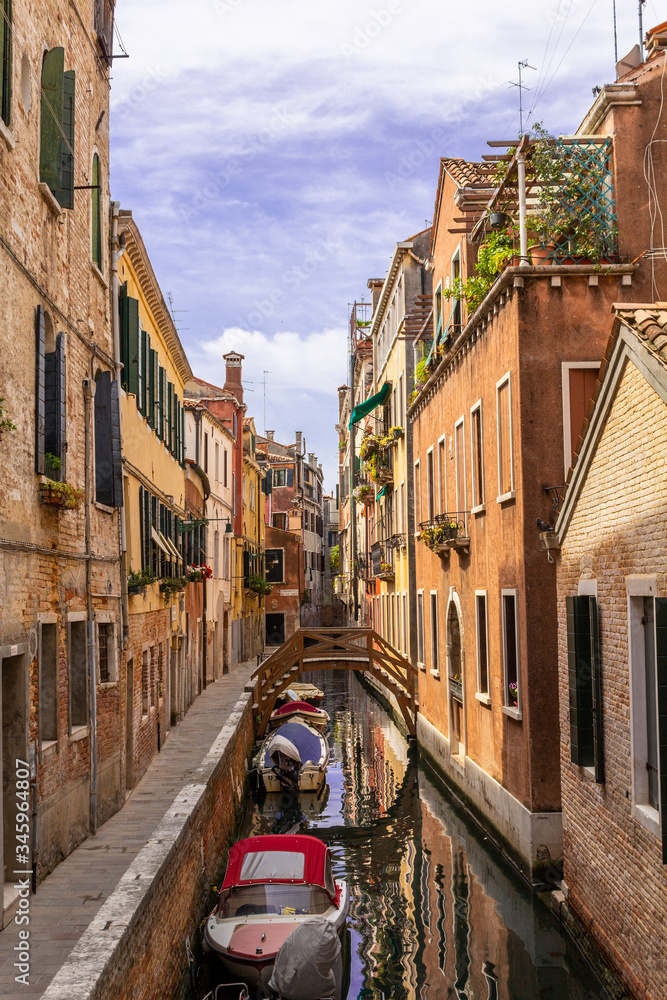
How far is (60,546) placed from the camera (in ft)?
32.7

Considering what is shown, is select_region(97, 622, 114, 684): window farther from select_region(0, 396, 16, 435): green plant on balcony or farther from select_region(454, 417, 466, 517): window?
select_region(454, 417, 466, 517): window

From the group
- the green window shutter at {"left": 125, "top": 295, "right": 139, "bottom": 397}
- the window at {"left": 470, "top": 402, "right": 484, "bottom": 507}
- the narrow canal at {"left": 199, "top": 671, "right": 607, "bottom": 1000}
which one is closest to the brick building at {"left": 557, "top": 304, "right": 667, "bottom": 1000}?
the narrow canal at {"left": 199, "top": 671, "right": 607, "bottom": 1000}

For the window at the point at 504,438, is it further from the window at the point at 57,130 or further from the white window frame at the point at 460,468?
the window at the point at 57,130

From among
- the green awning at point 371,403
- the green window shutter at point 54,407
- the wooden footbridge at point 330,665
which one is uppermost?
the green awning at point 371,403

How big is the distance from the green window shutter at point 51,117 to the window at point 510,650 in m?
7.18

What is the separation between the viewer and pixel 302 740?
19812mm

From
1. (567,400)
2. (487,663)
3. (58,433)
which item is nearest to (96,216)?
(58,433)

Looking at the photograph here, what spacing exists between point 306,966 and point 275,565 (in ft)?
136

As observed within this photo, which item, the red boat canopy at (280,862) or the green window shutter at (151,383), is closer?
the red boat canopy at (280,862)

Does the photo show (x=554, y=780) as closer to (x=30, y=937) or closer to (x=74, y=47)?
(x=30, y=937)

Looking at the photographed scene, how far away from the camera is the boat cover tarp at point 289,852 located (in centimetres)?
1023

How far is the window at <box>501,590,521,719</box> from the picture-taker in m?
12.4

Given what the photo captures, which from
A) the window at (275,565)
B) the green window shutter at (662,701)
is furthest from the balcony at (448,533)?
the window at (275,565)

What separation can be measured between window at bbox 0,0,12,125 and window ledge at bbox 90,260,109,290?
12.0 ft
